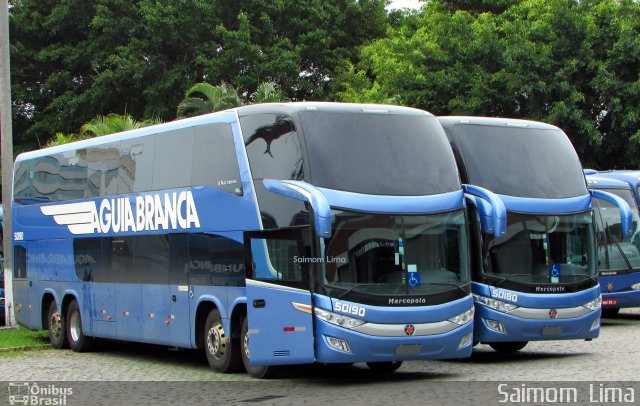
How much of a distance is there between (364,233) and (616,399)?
12.3 feet

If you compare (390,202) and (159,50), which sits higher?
(159,50)

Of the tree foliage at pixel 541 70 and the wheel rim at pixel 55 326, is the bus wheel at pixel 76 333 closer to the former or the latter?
the wheel rim at pixel 55 326

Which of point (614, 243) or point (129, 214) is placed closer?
point (129, 214)

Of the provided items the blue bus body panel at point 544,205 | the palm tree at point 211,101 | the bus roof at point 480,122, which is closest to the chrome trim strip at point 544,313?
the blue bus body panel at point 544,205

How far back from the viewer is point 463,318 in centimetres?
1466

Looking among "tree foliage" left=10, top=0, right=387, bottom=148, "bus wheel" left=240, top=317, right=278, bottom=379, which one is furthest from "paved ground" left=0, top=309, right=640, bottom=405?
"tree foliage" left=10, top=0, right=387, bottom=148

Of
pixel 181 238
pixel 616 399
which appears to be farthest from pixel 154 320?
pixel 616 399

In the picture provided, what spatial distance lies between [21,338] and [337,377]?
32.2 ft

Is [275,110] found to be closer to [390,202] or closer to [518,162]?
[390,202]

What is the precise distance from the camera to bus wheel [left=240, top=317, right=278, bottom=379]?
601 inches

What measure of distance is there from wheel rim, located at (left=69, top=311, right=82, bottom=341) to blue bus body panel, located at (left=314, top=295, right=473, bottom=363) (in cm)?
855

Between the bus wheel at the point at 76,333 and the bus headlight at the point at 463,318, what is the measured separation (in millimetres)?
8855

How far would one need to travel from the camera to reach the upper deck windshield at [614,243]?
2378 cm

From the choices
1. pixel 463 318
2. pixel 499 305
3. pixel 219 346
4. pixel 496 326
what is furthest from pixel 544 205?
pixel 219 346
